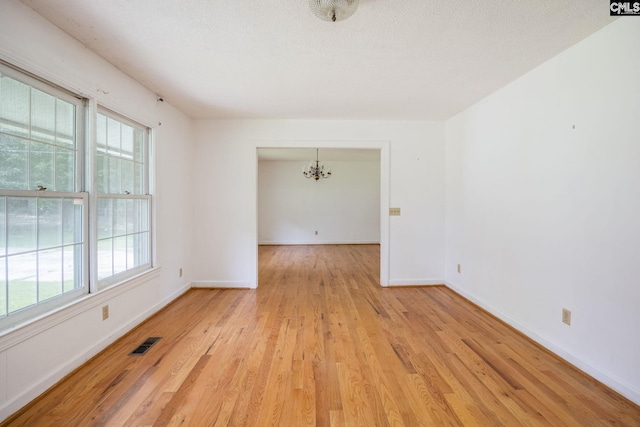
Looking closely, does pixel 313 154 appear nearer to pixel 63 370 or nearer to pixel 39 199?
pixel 39 199

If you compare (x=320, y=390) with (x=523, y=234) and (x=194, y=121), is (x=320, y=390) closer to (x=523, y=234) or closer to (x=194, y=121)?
(x=523, y=234)

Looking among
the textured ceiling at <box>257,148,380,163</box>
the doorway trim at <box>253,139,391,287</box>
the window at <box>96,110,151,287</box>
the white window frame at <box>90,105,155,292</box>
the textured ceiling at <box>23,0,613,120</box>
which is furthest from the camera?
the textured ceiling at <box>257,148,380,163</box>

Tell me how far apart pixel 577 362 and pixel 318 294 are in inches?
98.6

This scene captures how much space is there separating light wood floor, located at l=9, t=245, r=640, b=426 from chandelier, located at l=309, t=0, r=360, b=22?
2.32 metres

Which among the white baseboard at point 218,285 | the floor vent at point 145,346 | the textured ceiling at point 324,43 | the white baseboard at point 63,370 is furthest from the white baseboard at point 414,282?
the white baseboard at point 63,370

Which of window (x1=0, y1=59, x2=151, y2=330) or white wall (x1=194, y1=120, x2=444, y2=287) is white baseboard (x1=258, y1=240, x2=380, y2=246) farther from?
window (x1=0, y1=59, x2=151, y2=330)

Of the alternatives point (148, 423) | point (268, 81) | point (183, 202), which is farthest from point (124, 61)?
point (148, 423)

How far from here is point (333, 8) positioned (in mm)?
1513

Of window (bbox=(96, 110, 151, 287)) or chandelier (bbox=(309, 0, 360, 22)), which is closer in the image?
chandelier (bbox=(309, 0, 360, 22))

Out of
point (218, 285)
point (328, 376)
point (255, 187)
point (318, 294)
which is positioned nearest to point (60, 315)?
point (328, 376)

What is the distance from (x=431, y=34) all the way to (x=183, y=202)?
3330 millimetres

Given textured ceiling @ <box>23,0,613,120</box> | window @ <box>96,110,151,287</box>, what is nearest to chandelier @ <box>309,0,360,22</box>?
textured ceiling @ <box>23,0,613,120</box>

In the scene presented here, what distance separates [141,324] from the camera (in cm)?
262

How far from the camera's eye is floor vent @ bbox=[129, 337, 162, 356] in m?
2.12
